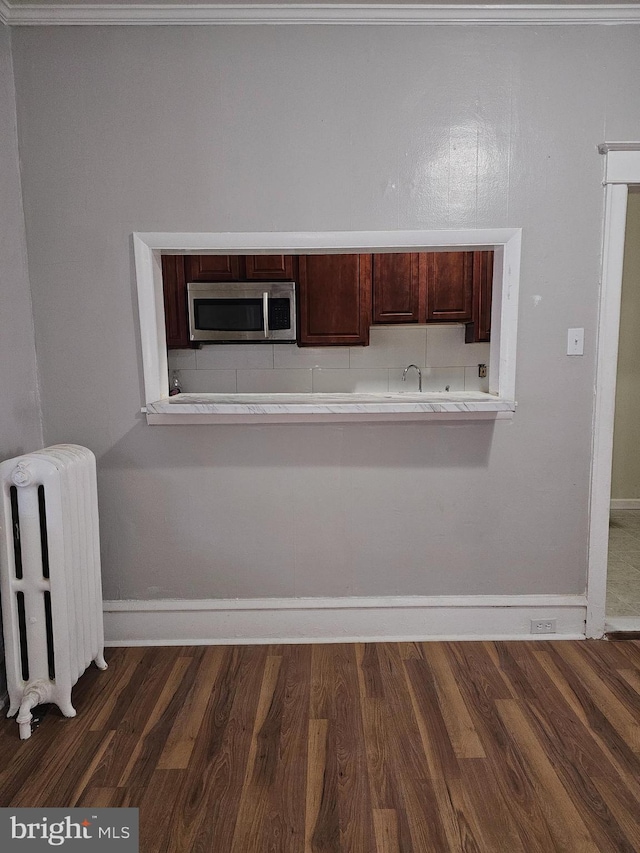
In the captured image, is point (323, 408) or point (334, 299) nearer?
point (323, 408)

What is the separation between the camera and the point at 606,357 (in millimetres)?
2438

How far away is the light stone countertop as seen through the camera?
7.50 ft

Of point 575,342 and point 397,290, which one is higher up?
point 397,290

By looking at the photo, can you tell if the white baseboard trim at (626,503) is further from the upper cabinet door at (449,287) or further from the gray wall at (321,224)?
the gray wall at (321,224)

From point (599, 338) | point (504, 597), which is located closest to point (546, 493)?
point (504, 597)

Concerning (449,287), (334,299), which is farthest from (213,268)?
(449,287)

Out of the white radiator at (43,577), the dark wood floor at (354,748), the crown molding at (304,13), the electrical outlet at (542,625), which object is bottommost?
the dark wood floor at (354,748)

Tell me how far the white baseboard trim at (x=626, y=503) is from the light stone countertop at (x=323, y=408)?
8.76 ft

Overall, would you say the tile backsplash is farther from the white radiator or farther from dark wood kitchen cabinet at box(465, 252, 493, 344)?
the white radiator

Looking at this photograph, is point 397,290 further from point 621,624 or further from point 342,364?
point 621,624

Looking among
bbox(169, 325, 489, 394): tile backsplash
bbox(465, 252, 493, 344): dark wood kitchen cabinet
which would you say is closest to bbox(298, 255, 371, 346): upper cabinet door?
bbox(169, 325, 489, 394): tile backsplash

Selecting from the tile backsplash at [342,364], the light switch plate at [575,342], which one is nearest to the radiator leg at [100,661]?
the tile backsplash at [342,364]

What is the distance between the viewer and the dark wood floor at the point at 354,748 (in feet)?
5.17

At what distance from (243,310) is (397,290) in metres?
1.09
